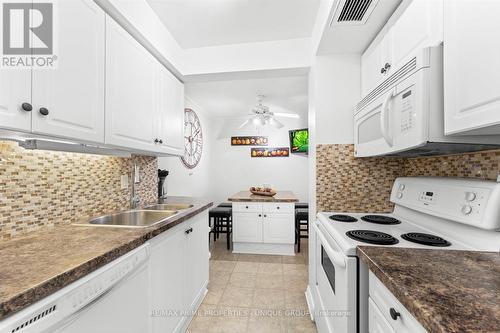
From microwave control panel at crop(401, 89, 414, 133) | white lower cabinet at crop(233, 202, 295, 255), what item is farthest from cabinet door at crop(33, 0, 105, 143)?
white lower cabinet at crop(233, 202, 295, 255)

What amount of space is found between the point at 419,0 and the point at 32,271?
6.51 ft

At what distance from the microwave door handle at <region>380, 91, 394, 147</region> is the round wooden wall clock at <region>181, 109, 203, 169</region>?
290 centimetres

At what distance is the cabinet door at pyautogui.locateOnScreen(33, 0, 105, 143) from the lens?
96 cm

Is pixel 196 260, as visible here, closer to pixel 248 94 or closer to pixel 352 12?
pixel 352 12

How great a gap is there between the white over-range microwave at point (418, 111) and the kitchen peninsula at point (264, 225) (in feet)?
7.00

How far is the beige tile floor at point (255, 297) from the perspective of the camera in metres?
1.79

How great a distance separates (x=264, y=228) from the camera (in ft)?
11.0

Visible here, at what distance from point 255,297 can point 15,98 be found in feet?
7.41

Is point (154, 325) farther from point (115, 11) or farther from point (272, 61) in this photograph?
point (272, 61)

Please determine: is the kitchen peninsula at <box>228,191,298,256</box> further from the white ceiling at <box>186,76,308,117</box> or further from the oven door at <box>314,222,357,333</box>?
the oven door at <box>314,222,357,333</box>

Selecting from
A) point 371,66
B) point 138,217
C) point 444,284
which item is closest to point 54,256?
point 138,217

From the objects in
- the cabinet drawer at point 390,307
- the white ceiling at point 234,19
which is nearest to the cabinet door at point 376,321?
the cabinet drawer at point 390,307

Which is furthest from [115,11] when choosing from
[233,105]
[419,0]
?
[233,105]

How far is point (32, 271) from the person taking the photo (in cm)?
71
